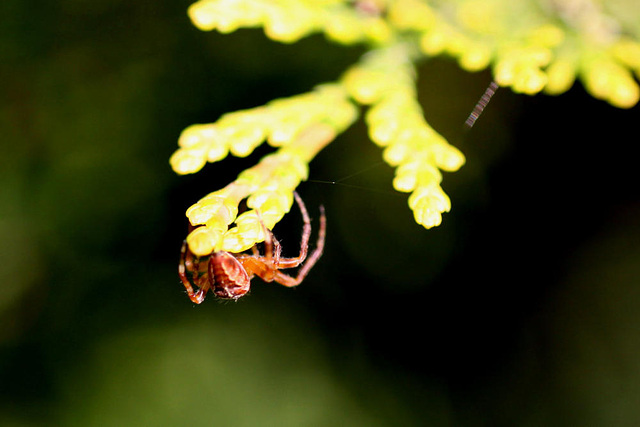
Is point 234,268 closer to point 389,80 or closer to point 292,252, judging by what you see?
point 389,80

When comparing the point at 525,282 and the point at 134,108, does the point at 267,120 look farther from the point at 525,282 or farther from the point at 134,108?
the point at 525,282

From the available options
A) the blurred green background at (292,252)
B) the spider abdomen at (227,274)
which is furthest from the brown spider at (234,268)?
the blurred green background at (292,252)

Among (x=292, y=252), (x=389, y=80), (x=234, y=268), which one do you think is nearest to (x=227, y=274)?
(x=234, y=268)

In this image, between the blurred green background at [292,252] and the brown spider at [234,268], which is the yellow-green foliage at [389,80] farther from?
the blurred green background at [292,252]

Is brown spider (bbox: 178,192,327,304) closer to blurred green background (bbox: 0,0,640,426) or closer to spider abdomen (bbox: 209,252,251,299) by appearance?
spider abdomen (bbox: 209,252,251,299)

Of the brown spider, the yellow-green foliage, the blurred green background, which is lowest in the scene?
the blurred green background

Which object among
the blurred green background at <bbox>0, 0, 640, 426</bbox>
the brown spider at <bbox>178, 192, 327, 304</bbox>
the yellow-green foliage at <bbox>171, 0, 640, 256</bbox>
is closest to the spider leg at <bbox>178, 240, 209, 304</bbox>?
the brown spider at <bbox>178, 192, 327, 304</bbox>

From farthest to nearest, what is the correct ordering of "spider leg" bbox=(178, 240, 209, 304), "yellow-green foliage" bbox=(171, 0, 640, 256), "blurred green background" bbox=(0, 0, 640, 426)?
"blurred green background" bbox=(0, 0, 640, 426), "spider leg" bbox=(178, 240, 209, 304), "yellow-green foliage" bbox=(171, 0, 640, 256)
